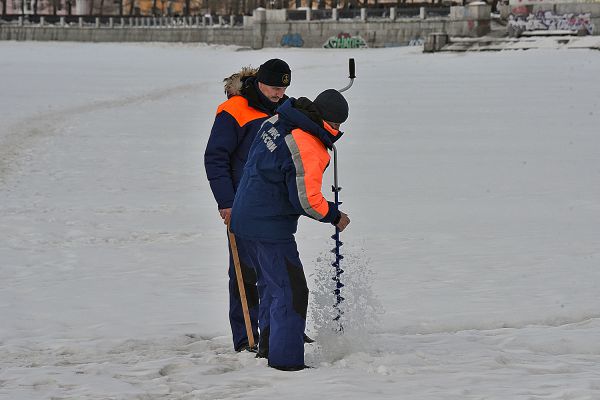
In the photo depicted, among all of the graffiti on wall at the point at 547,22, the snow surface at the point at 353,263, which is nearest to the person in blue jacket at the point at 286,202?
the snow surface at the point at 353,263

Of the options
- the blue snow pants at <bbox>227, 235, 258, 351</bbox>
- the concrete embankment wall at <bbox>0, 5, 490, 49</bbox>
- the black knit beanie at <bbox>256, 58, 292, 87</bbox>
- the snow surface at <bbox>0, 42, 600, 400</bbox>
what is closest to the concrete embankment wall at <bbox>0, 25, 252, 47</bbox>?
the concrete embankment wall at <bbox>0, 5, 490, 49</bbox>

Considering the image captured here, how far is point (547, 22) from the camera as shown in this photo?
50625 mm

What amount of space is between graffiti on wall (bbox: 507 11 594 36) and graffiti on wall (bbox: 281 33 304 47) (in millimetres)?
17891

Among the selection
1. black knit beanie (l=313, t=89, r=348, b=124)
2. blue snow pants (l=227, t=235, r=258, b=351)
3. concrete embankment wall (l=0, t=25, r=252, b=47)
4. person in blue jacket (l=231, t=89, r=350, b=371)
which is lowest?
concrete embankment wall (l=0, t=25, r=252, b=47)

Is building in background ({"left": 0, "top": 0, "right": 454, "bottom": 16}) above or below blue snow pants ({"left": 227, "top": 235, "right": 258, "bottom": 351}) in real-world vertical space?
above

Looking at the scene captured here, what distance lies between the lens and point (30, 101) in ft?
88.8

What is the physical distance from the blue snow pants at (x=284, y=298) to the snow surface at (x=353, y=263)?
0.11 meters

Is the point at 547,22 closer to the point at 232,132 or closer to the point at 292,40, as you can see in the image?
the point at 292,40

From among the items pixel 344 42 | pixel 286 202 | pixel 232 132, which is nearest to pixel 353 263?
pixel 232 132

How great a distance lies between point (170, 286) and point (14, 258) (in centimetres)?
163

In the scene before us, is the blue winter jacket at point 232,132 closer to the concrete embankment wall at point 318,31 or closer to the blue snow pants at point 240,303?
the blue snow pants at point 240,303

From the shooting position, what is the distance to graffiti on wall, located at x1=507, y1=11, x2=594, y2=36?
1959 inches

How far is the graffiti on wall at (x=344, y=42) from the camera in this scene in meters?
62.6

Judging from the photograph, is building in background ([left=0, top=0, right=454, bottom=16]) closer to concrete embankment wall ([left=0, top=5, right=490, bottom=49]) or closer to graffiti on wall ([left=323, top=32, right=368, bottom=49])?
concrete embankment wall ([left=0, top=5, right=490, bottom=49])
